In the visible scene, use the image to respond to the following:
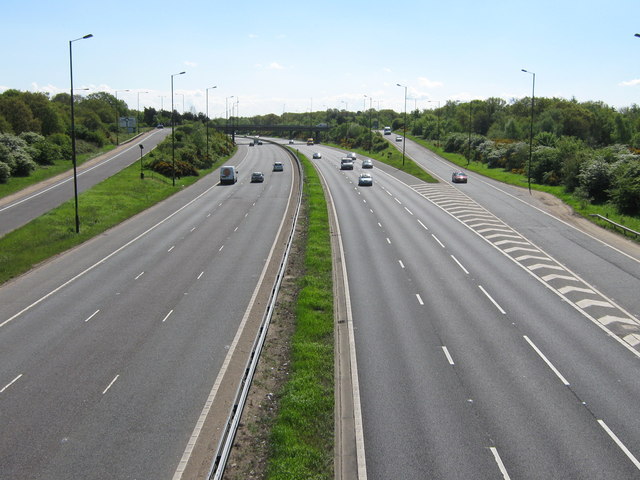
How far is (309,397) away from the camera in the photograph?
16.6 meters

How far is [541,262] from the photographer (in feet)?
111

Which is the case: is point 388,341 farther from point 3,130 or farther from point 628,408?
point 3,130

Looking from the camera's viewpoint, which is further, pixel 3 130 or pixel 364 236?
pixel 3 130

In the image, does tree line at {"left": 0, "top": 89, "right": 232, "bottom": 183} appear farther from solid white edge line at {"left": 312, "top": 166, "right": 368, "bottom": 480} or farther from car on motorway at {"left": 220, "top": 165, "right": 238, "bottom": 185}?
solid white edge line at {"left": 312, "top": 166, "right": 368, "bottom": 480}

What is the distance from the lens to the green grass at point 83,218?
34812 millimetres

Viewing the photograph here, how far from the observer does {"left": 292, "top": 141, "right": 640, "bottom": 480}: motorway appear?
1410 cm

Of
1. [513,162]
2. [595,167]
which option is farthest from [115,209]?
[513,162]

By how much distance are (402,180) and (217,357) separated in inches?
2267

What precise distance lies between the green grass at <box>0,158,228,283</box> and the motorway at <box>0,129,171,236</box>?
1.28m

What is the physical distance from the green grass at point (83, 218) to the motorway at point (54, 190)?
50.5 inches

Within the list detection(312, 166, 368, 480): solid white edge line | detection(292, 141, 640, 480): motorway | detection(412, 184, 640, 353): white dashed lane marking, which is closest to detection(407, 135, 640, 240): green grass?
detection(292, 141, 640, 480): motorway

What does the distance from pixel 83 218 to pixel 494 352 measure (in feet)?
121

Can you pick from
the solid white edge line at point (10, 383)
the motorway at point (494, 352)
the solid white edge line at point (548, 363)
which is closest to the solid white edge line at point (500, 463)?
the motorway at point (494, 352)

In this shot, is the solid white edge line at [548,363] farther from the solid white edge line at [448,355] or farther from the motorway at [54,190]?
the motorway at [54,190]
